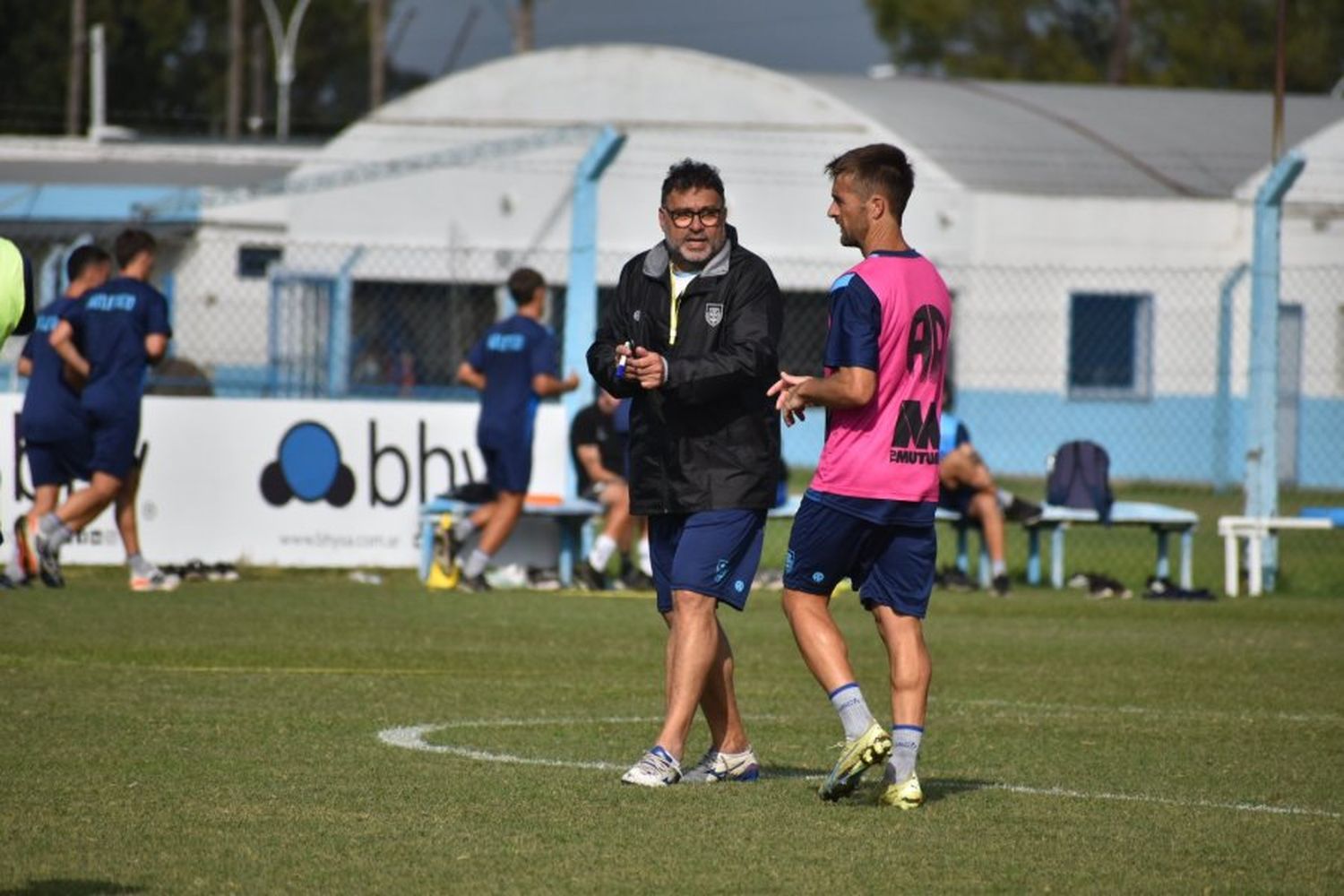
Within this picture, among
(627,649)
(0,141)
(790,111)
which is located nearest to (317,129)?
(0,141)

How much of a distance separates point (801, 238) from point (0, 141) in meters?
25.0

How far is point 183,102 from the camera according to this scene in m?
76.4

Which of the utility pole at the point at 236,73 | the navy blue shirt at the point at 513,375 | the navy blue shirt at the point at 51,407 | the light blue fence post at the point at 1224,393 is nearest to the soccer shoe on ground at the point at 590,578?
the navy blue shirt at the point at 513,375

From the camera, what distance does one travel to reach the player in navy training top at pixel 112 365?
48.6 ft

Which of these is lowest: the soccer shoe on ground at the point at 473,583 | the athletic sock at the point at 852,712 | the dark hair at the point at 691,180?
the soccer shoe on ground at the point at 473,583

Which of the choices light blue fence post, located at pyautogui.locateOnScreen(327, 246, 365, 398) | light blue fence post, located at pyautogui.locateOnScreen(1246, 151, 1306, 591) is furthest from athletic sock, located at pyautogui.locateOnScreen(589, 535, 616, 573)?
light blue fence post, located at pyautogui.locateOnScreen(327, 246, 365, 398)

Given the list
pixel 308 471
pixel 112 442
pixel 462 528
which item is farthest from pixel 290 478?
pixel 112 442

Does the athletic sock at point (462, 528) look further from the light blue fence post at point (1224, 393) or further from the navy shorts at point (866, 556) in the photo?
the light blue fence post at point (1224, 393)

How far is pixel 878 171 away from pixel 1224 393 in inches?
839

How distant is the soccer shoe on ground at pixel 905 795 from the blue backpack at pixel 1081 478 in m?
10.2

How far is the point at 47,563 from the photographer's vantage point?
14930mm

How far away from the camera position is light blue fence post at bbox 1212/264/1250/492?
26.7m

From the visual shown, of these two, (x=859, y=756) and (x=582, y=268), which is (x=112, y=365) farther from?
(x=859, y=756)

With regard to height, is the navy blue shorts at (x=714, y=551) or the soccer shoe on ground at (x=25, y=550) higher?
the navy blue shorts at (x=714, y=551)
